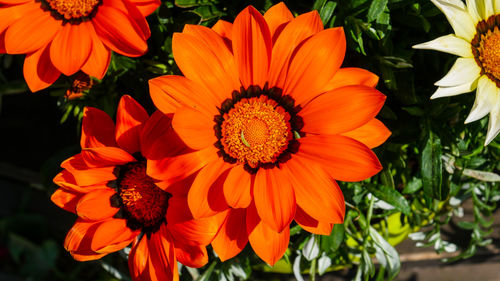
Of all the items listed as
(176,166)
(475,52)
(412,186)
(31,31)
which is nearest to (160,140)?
(176,166)

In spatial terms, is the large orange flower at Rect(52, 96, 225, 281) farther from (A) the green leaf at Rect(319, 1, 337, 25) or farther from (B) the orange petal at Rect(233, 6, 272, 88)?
(A) the green leaf at Rect(319, 1, 337, 25)

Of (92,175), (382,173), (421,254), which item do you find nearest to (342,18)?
(382,173)

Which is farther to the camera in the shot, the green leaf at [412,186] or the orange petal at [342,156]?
the green leaf at [412,186]

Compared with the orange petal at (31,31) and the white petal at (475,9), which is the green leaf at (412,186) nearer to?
the white petal at (475,9)

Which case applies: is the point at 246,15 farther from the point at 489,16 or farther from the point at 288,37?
the point at 489,16

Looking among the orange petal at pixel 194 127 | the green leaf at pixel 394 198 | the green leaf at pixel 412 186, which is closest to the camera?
the orange petal at pixel 194 127

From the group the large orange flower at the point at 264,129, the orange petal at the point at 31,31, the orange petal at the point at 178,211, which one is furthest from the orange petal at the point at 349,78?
the orange petal at the point at 31,31
